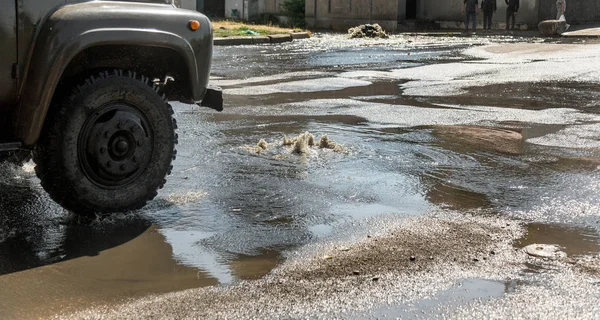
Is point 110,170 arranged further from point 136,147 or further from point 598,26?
point 598,26

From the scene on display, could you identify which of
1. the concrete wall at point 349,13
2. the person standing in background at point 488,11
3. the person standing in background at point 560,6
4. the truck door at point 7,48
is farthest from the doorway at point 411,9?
the truck door at point 7,48

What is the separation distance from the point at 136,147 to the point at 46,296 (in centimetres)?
158

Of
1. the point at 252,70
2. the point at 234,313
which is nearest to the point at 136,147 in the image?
the point at 234,313

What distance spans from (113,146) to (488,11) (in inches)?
1175

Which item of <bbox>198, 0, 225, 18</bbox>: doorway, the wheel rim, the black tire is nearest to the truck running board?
the black tire

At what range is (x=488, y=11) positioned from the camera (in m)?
33.2

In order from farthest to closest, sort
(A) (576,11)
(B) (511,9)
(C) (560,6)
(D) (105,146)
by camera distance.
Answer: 1. (A) (576,11)
2. (B) (511,9)
3. (C) (560,6)
4. (D) (105,146)

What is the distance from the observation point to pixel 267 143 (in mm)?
7895

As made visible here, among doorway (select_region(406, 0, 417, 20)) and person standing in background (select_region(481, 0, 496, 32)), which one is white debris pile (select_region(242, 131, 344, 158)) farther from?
doorway (select_region(406, 0, 417, 20))

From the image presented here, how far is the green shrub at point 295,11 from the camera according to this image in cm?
3794

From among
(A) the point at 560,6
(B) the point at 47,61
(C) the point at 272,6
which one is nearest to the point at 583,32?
(A) the point at 560,6

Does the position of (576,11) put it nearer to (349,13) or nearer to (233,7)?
(349,13)

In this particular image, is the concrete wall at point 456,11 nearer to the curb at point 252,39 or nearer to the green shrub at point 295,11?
the green shrub at point 295,11

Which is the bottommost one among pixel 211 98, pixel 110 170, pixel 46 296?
pixel 46 296
